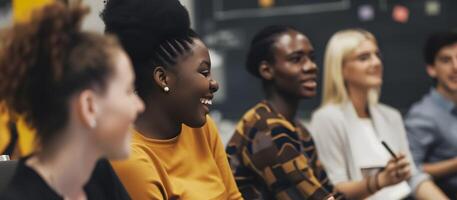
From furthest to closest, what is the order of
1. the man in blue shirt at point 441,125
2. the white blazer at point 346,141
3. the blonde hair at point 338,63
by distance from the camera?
the man in blue shirt at point 441,125
the blonde hair at point 338,63
the white blazer at point 346,141

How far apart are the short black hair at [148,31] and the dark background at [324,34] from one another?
2282 millimetres

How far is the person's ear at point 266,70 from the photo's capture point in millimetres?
2543

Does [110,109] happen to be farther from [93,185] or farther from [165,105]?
[165,105]

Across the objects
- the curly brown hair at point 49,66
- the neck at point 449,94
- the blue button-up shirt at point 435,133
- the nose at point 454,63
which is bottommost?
the blue button-up shirt at point 435,133

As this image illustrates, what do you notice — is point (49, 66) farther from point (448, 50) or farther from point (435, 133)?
point (448, 50)

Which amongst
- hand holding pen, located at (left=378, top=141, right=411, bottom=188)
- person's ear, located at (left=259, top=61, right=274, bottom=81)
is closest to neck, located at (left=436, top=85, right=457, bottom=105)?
hand holding pen, located at (left=378, top=141, right=411, bottom=188)

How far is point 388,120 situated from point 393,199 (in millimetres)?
374

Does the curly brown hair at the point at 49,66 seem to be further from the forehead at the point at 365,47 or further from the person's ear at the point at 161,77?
the forehead at the point at 365,47

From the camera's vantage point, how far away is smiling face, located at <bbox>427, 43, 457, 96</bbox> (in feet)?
11.0

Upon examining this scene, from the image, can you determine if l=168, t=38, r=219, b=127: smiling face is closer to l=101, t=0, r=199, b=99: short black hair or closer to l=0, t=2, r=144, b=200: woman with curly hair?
l=101, t=0, r=199, b=99: short black hair

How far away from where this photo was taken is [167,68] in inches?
64.8

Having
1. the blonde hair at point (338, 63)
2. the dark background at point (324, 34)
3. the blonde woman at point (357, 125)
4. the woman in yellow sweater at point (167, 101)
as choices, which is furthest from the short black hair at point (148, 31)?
the dark background at point (324, 34)

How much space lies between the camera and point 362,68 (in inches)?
120

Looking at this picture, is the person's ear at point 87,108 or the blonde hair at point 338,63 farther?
the blonde hair at point 338,63
